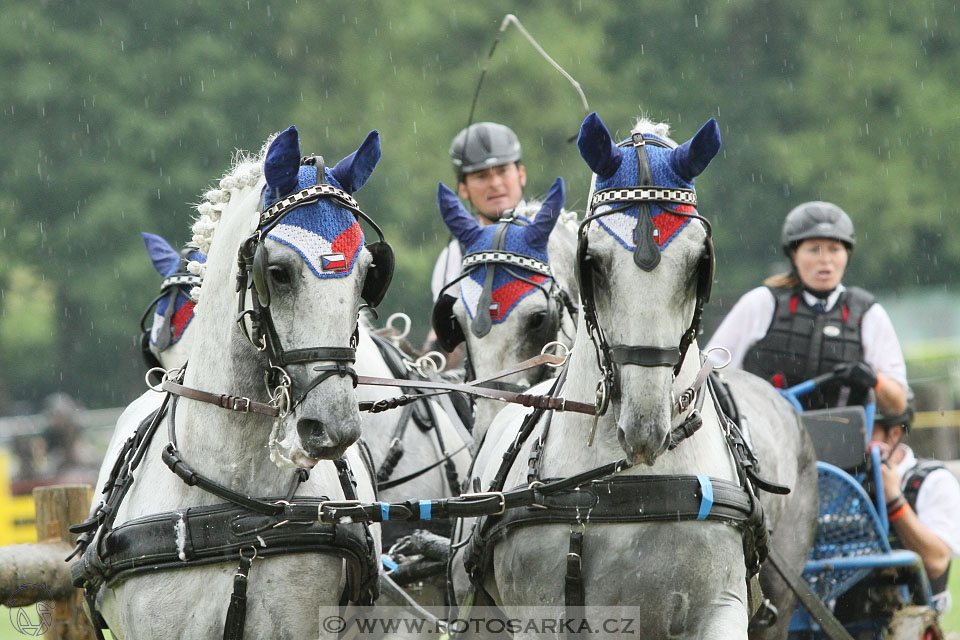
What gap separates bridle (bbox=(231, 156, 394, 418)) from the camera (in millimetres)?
3572

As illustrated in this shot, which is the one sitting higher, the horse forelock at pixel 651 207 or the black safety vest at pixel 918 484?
the horse forelock at pixel 651 207

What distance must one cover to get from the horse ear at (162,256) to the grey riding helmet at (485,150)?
6.52 ft

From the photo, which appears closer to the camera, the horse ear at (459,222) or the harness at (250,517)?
the harness at (250,517)

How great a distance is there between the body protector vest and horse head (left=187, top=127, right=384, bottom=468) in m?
3.19

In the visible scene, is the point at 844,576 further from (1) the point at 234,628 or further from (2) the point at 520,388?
(1) the point at 234,628

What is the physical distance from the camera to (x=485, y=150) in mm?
7277

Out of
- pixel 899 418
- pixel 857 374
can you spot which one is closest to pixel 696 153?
pixel 857 374

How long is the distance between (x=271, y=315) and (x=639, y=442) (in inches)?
43.4

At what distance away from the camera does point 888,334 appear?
21.5 ft

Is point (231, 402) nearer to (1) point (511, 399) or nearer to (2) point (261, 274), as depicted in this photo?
(2) point (261, 274)

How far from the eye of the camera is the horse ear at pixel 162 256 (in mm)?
5710

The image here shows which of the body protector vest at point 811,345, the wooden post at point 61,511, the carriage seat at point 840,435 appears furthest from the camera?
the body protector vest at point 811,345

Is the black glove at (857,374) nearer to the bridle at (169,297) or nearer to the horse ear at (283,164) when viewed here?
the bridle at (169,297)

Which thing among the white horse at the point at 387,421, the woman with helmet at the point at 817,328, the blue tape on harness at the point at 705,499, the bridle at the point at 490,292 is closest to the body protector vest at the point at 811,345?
the woman with helmet at the point at 817,328
